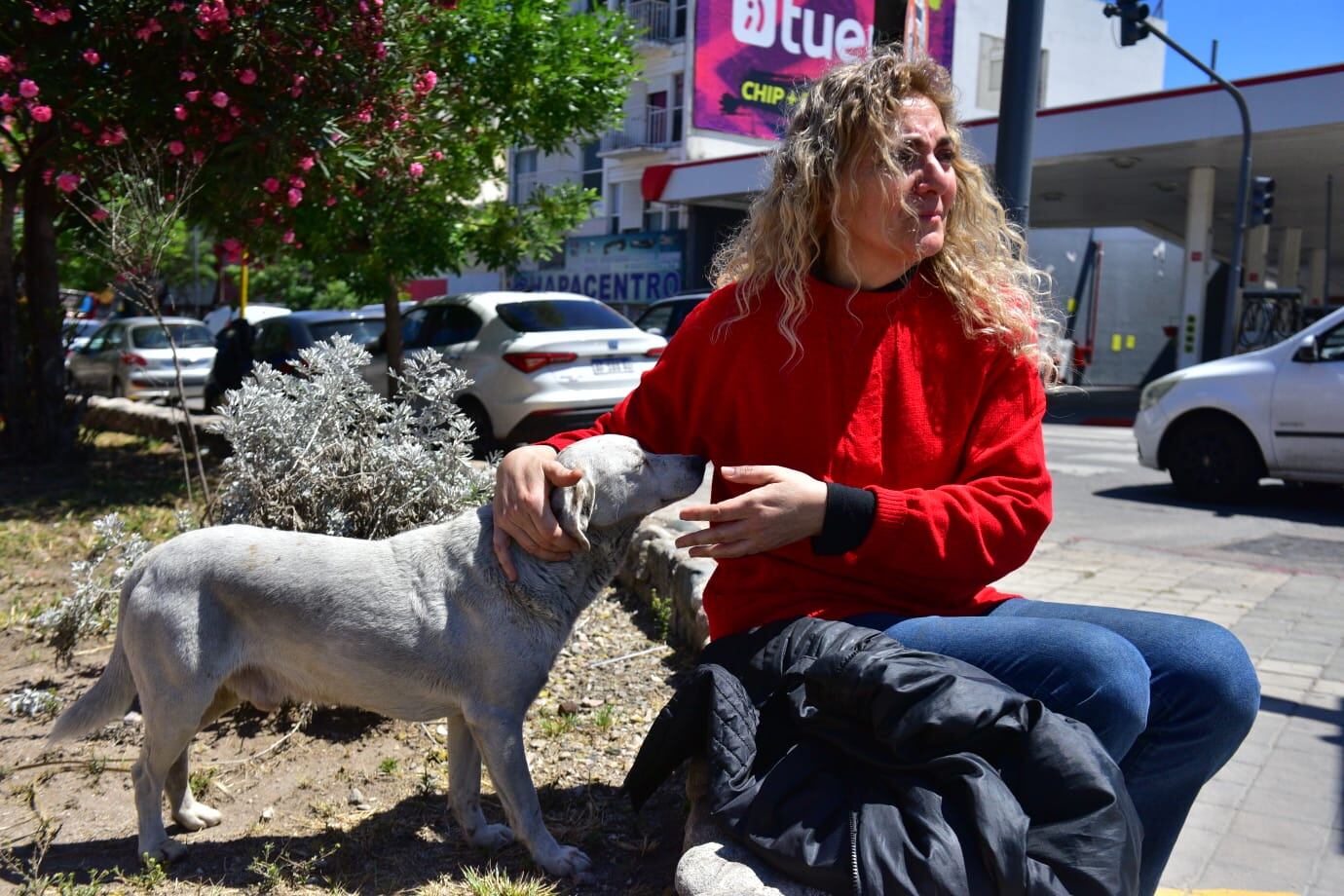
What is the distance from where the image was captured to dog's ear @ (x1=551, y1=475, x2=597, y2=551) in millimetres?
2838

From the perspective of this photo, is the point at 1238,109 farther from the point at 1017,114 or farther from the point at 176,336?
the point at 176,336

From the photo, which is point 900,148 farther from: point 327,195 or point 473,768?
point 327,195

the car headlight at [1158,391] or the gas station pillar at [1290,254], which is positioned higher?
the gas station pillar at [1290,254]

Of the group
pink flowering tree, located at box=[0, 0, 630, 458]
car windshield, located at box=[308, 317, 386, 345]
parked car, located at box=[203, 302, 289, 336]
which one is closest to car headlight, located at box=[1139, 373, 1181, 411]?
pink flowering tree, located at box=[0, 0, 630, 458]

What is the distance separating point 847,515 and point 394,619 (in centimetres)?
130

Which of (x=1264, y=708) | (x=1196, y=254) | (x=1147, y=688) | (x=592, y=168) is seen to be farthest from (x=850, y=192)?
(x=592, y=168)

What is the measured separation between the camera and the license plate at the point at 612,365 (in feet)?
38.8

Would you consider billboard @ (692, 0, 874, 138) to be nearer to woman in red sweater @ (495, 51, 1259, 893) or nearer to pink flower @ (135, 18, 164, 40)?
pink flower @ (135, 18, 164, 40)

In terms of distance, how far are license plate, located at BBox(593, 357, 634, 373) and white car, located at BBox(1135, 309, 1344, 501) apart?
525 cm

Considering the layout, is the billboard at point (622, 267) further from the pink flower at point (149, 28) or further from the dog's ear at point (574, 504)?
the dog's ear at point (574, 504)

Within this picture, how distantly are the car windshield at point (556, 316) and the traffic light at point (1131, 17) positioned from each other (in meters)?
7.92

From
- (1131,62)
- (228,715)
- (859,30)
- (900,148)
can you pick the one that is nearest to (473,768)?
(228,715)

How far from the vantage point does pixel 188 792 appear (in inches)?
134

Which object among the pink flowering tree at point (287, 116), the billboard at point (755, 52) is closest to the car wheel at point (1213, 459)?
the pink flowering tree at point (287, 116)
